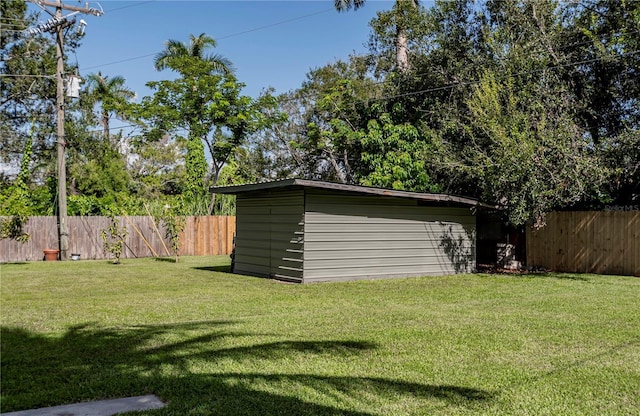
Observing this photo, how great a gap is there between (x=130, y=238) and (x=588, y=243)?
49.4 feet

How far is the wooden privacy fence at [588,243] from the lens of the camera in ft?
46.4

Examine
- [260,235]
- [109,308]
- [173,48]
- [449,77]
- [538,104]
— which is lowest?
[109,308]

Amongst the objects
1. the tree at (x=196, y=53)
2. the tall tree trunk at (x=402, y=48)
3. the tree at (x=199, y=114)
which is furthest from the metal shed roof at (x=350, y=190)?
the tree at (x=196, y=53)

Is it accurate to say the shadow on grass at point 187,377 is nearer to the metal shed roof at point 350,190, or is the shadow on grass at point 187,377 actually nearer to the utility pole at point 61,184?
the metal shed roof at point 350,190

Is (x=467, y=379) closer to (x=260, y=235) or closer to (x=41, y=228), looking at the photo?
(x=260, y=235)

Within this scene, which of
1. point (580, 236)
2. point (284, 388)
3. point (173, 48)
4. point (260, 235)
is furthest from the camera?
point (173, 48)

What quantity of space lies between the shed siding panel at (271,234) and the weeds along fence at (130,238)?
280 inches

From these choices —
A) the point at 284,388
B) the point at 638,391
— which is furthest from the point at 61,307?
the point at 638,391

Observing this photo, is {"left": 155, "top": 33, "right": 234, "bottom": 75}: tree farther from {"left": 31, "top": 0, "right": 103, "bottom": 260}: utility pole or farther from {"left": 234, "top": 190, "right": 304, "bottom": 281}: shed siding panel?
{"left": 234, "top": 190, "right": 304, "bottom": 281}: shed siding panel

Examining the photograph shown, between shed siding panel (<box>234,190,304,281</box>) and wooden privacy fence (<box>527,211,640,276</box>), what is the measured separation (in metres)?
7.71

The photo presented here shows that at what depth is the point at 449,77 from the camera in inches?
719

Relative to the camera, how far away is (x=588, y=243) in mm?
14945

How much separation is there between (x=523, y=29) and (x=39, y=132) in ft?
75.2

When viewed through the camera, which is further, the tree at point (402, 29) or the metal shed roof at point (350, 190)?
the tree at point (402, 29)
